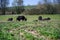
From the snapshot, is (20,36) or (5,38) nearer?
(5,38)

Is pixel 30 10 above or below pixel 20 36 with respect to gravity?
below

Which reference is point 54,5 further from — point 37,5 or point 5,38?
point 5,38

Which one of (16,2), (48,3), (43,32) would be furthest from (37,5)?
(43,32)

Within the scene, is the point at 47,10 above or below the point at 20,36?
below

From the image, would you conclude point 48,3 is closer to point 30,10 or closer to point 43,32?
point 30,10

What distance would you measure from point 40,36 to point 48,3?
86.4 feet

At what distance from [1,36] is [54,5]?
26.8 meters

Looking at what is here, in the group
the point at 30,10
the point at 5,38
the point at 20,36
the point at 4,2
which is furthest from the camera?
the point at 4,2

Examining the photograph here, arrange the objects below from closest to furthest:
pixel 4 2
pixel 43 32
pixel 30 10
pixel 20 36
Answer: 1. pixel 20 36
2. pixel 43 32
3. pixel 30 10
4. pixel 4 2

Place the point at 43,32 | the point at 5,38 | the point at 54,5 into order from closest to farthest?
the point at 5,38 < the point at 43,32 < the point at 54,5

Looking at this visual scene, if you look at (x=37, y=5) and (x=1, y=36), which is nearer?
(x=1, y=36)

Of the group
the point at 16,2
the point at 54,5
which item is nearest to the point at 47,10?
the point at 54,5

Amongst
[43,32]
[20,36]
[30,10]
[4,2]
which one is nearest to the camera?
[20,36]

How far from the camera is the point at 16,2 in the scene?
4047cm
